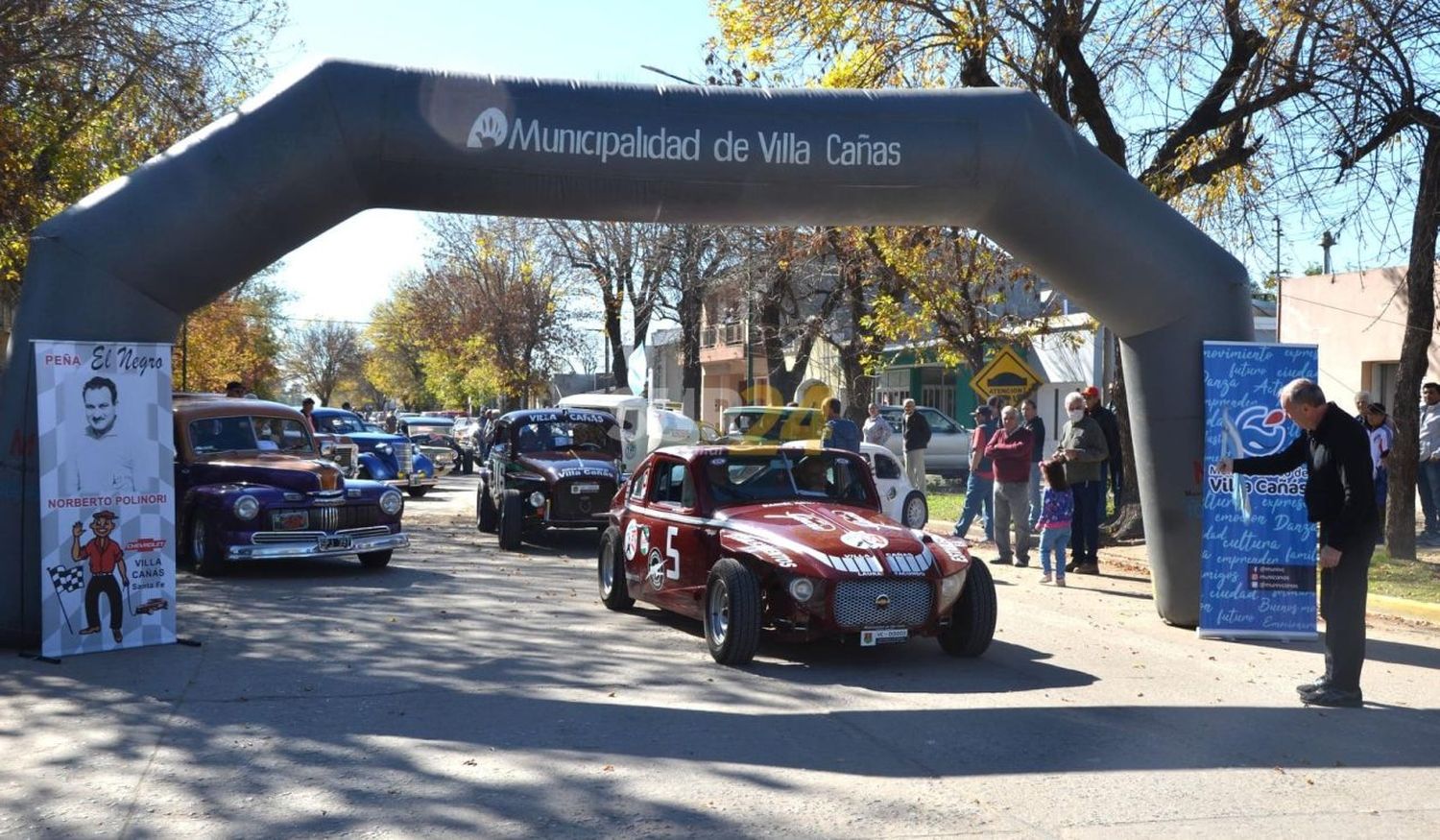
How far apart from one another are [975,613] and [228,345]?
45.8 m

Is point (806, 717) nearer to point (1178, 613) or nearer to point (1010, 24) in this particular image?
point (1178, 613)

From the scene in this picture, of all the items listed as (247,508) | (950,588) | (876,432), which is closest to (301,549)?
(247,508)

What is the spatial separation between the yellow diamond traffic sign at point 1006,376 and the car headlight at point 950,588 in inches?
414

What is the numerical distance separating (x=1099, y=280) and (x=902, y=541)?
2967 millimetres

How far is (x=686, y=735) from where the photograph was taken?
7.14 m

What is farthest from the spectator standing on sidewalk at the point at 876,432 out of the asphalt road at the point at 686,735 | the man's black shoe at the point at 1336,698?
the man's black shoe at the point at 1336,698

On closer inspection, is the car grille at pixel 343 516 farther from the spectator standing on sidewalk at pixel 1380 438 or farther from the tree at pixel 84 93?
the spectator standing on sidewalk at pixel 1380 438

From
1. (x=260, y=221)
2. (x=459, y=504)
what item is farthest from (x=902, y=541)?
(x=459, y=504)

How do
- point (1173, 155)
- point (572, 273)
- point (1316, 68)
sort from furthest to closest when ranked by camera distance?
point (572, 273)
point (1173, 155)
point (1316, 68)

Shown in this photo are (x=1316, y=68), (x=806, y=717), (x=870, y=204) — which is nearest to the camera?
(x=806, y=717)

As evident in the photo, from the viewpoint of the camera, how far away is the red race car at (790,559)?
8.82 m

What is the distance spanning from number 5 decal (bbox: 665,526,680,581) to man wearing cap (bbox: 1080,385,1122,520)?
5566 mm

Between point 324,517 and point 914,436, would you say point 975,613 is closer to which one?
point 324,517

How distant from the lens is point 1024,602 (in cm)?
1240
